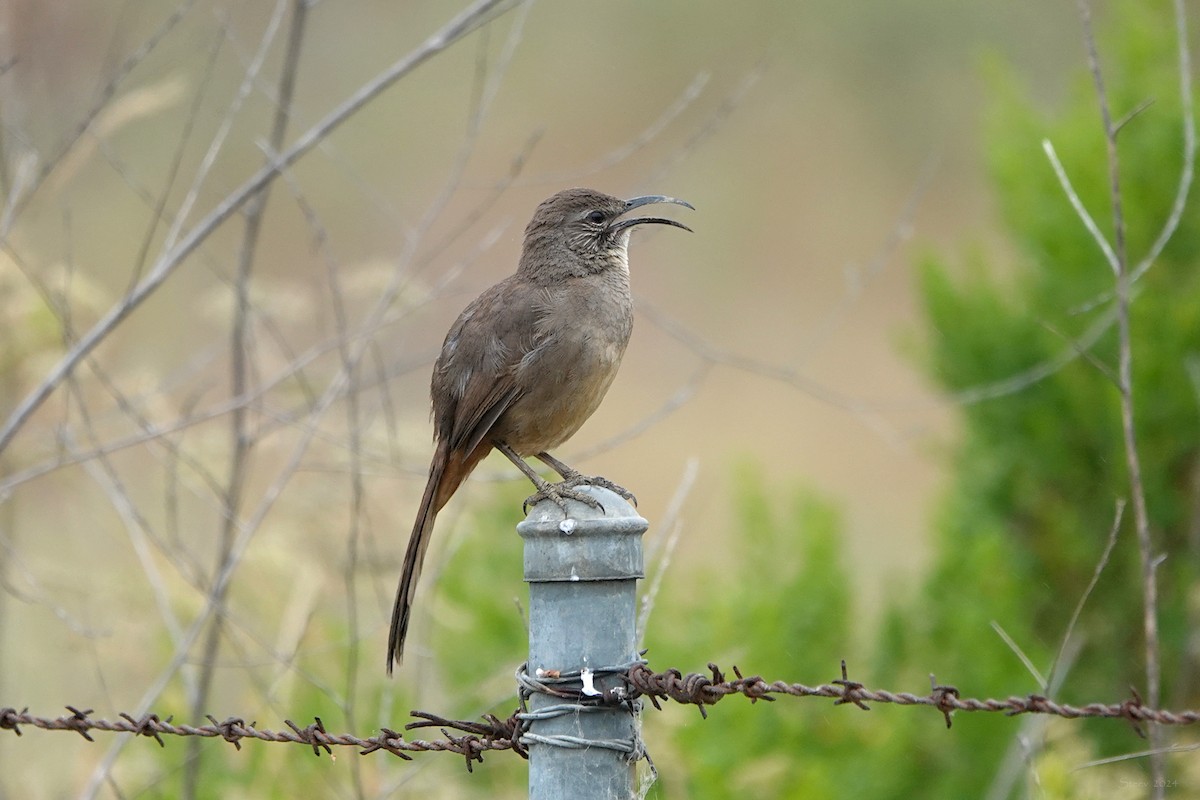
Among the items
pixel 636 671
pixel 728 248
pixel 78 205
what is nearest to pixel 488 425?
pixel 636 671

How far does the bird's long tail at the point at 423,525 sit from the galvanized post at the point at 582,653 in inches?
33.0

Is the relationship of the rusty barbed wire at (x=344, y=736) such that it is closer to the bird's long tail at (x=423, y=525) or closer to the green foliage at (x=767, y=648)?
the bird's long tail at (x=423, y=525)

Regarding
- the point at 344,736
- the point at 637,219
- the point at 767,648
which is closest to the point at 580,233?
the point at 637,219

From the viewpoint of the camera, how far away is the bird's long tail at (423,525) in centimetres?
333

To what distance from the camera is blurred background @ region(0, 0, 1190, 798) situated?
4398 mm

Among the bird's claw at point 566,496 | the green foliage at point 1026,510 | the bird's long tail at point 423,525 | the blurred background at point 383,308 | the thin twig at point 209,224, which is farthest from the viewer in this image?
the green foliage at point 1026,510

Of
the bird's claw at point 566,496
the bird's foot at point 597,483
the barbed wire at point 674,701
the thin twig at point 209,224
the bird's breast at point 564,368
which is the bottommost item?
the barbed wire at point 674,701

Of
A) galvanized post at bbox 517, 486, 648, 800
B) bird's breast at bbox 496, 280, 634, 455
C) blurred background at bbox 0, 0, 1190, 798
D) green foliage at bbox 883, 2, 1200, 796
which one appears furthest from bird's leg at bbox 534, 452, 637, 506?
green foliage at bbox 883, 2, 1200, 796

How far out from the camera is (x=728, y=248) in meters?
20.1

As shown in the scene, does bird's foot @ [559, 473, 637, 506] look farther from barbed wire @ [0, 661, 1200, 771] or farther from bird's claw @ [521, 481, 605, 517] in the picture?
barbed wire @ [0, 661, 1200, 771]

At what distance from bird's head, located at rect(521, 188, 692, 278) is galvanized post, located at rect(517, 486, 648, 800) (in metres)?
1.77

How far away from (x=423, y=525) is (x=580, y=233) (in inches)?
44.4

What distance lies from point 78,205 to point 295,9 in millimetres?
11130

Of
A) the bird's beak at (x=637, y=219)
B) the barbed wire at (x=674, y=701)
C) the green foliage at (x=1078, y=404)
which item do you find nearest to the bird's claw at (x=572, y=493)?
the barbed wire at (x=674, y=701)
